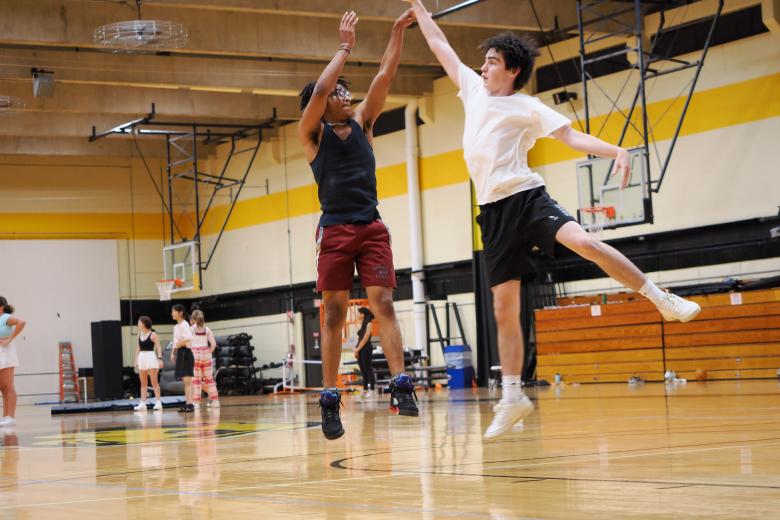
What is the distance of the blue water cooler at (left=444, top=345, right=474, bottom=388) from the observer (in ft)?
72.2

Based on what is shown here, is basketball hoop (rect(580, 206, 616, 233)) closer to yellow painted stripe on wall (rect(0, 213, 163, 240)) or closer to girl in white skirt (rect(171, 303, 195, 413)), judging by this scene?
girl in white skirt (rect(171, 303, 195, 413))

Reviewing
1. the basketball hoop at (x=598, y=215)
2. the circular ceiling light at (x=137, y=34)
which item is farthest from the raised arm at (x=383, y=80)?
the basketball hoop at (x=598, y=215)

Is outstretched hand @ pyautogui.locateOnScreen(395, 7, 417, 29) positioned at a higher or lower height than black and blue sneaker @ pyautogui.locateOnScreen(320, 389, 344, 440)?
higher

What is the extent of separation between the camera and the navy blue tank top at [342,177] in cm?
602

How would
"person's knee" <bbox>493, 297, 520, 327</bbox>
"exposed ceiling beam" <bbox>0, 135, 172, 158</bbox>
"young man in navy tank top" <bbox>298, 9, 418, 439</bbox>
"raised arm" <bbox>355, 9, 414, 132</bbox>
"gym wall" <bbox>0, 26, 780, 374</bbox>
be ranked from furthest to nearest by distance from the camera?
1. "exposed ceiling beam" <bbox>0, 135, 172, 158</bbox>
2. "gym wall" <bbox>0, 26, 780, 374</bbox>
3. "raised arm" <bbox>355, 9, 414, 132</bbox>
4. "young man in navy tank top" <bbox>298, 9, 418, 439</bbox>
5. "person's knee" <bbox>493, 297, 520, 327</bbox>

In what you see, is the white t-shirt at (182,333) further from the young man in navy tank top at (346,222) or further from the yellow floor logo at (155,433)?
the young man in navy tank top at (346,222)

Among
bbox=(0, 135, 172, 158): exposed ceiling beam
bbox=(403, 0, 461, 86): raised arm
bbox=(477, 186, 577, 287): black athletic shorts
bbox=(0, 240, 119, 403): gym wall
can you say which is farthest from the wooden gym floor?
bbox=(0, 240, 119, 403): gym wall

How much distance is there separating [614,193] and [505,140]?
1233cm

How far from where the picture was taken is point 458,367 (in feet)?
72.5

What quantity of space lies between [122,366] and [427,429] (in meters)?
21.9

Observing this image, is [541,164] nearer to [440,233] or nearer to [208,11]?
[440,233]

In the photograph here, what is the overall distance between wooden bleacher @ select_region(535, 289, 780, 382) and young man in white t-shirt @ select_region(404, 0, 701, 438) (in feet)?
40.0

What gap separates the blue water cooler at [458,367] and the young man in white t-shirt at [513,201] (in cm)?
1647

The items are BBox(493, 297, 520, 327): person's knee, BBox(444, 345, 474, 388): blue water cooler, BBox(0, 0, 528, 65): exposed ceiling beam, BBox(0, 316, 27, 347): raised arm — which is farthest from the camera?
BBox(444, 345, 474, 388): blue water cooler
